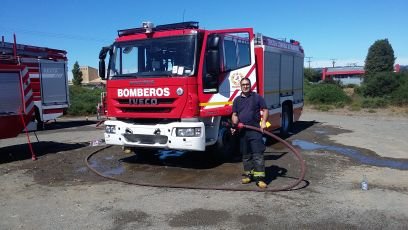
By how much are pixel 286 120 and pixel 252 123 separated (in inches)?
263

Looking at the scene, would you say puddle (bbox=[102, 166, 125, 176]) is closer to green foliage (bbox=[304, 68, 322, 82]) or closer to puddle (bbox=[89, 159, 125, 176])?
puddle (bbox=[89, 159, 125, 176])

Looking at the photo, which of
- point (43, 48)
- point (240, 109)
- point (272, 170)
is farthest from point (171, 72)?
point (43, 48)

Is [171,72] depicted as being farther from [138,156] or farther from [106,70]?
[138,156]

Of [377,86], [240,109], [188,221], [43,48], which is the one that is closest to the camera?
[188,221]

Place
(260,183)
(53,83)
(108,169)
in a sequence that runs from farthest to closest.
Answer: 1. (53,83)
2. (108,169)
3. (260,183)

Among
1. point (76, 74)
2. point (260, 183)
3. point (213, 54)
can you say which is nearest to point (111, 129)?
point (213, 54)

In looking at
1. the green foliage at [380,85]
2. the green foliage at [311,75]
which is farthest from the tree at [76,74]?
the green foliage at [380,85]

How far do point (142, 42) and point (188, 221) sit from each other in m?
4.49

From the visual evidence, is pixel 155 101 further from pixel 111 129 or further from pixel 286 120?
pixel 286 120

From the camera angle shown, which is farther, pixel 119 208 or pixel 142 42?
pixel 142 42

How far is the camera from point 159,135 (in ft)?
26.5

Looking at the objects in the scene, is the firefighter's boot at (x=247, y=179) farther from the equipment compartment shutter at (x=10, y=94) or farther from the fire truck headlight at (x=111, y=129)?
the equipment compartment shutter at (x=10, y=94)

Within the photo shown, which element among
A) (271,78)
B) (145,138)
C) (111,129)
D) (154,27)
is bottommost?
(145,138)

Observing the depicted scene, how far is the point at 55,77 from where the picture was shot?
17.3 metres
